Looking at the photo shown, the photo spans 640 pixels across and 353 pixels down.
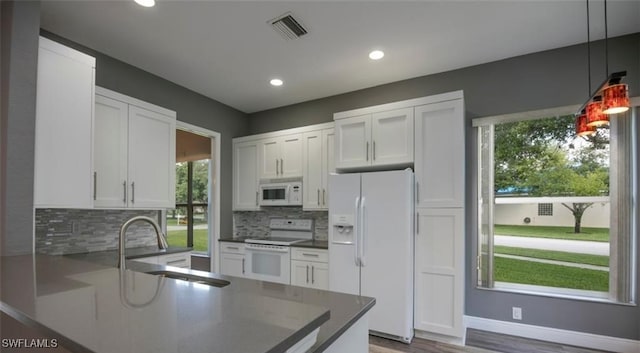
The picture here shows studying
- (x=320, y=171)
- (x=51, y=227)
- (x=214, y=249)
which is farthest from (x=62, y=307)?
(x=214, y=249)

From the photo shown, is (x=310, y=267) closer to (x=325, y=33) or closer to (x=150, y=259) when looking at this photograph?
(x=150, y=259)

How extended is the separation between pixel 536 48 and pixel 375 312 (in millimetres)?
2979

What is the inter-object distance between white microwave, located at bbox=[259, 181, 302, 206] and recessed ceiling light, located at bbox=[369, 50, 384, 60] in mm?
1762

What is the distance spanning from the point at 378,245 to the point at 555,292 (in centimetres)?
176

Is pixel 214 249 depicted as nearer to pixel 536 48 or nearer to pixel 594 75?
pixel 536 48

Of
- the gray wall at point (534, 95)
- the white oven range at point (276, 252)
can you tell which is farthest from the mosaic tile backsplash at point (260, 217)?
the gray wall at point (534, 95)

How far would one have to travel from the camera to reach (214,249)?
4199 millimetres

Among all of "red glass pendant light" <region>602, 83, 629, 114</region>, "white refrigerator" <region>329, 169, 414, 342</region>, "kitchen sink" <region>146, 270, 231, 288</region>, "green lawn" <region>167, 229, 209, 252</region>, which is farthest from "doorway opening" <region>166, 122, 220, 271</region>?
"red glass pendant light" <region>602, 83, 629, 114</region>

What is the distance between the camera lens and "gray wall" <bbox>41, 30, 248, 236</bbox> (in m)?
2.98

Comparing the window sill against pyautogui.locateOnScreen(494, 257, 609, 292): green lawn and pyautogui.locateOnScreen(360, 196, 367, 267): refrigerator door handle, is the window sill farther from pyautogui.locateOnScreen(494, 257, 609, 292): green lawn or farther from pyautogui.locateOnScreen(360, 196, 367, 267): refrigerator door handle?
pyautogui.locateOnScreen(360, 196, 367, 267): refrigerator door handle

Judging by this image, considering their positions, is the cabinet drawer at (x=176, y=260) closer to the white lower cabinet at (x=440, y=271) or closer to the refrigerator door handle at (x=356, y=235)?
the refrigerator door handle at (x=356, y=235)

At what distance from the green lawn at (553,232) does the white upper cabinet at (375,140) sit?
1.34 m

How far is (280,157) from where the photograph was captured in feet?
13.7

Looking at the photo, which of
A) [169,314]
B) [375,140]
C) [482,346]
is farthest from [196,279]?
[482,346]
